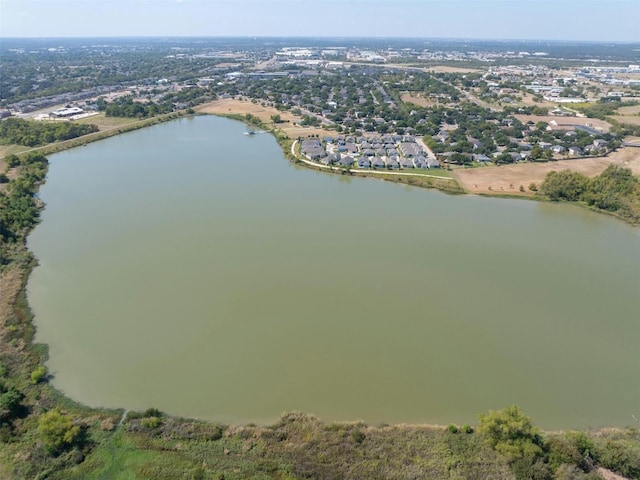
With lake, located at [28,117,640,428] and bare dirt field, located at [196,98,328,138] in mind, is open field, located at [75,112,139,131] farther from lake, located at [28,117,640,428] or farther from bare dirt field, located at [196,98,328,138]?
lake, located at [28,117,640,428]

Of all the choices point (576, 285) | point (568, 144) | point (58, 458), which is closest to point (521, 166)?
point (568, 144)

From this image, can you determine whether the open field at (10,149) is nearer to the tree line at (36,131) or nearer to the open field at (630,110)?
the tree line at (36,131)

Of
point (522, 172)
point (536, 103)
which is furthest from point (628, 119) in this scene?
point (522, 172)

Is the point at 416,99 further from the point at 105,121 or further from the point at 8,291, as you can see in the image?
the point at 8,291

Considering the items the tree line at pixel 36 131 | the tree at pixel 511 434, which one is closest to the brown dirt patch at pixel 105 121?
the tree line at pixel 36 131

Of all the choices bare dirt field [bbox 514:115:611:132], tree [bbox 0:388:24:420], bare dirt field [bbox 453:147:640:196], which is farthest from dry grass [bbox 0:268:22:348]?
bare dirt field [bbox 514:115:611:132]

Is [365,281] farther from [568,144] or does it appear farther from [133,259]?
[568,144]
